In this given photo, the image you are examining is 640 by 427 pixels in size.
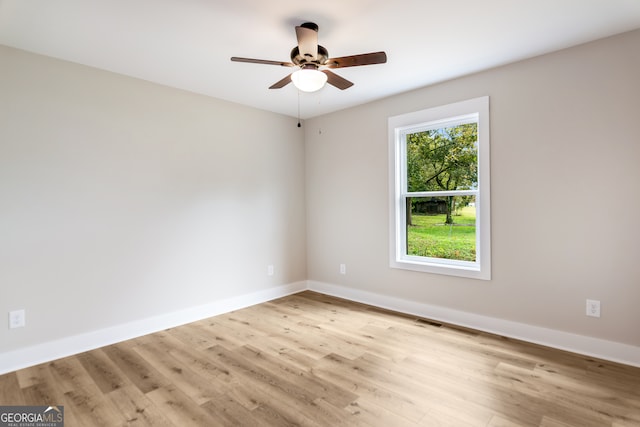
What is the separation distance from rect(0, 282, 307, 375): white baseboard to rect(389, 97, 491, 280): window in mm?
1927

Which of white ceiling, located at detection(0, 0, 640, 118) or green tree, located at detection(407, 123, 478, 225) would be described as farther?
green tree, located at detection(407, 123, 478, 225)

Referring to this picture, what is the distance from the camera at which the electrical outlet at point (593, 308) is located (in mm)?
2615

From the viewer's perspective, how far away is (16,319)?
2570 millimetres

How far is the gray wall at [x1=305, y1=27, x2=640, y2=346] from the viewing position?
8.18 ft

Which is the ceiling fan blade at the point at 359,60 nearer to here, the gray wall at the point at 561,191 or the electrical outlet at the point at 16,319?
the gray wall at the point at 561,191

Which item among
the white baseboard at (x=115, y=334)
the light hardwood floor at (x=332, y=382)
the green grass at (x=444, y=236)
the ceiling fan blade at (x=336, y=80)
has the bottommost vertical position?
the light hardwood floor at (x=332, y=382)

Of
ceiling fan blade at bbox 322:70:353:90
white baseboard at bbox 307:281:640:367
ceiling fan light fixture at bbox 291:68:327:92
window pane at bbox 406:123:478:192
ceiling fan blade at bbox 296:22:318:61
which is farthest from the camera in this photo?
window pane at bbox 406:123:478:192

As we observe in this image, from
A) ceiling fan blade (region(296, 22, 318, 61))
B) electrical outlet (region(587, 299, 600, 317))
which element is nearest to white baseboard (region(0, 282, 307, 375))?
ceiling fan blade (region(296, 22, 318, 61))

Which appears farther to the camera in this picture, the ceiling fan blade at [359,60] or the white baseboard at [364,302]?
the white baseboard at [364,302]

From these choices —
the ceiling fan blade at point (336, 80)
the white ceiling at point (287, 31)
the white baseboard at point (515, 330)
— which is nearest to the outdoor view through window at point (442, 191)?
the white baseboard at point (515, 330)

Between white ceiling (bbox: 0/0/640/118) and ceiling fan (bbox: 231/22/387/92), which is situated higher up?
white ceiling (bbox: 0/0/640/118)

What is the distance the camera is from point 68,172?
2809 mm

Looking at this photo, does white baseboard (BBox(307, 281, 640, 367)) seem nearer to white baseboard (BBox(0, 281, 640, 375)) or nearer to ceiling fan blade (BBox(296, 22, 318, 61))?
white baseboard (BBox(0, 281, 640, 375))

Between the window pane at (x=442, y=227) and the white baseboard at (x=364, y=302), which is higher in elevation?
the window pane at (x=442, y=227)
